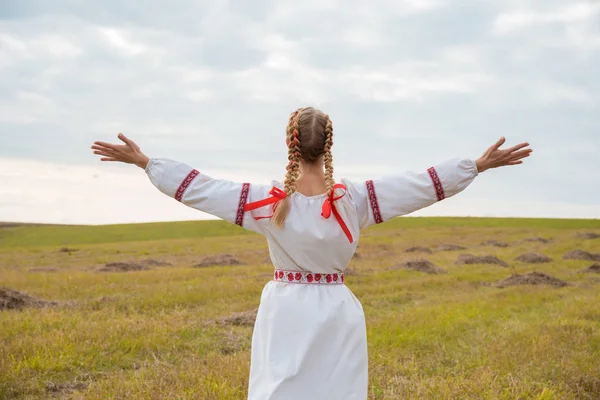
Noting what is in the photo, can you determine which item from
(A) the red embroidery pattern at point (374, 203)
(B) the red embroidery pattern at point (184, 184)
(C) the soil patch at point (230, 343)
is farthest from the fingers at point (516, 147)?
(C) the soil patch at point (230, 343)

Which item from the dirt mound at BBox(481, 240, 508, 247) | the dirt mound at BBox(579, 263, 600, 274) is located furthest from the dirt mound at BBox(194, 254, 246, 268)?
the dirt mound at BBox(481, 240, 508, 247)

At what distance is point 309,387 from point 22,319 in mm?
7812

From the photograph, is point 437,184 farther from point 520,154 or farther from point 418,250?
point 418,250

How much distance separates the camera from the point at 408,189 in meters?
4.44

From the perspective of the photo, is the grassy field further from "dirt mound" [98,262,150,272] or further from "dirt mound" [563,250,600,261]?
"dirt mound" [563,250,600,261]

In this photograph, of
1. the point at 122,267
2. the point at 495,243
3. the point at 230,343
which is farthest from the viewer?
the point at 495,243

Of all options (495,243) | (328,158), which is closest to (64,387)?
(328,158)

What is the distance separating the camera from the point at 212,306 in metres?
12.9

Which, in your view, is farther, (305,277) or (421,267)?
(421,267)

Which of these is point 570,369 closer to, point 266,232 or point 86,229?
point 266,232

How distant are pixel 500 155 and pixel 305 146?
1.48 metres

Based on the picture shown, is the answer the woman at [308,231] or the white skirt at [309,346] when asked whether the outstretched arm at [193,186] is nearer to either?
the woman at [308,231]

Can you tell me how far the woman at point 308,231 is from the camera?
13.6 feet

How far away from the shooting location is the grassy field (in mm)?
6945
